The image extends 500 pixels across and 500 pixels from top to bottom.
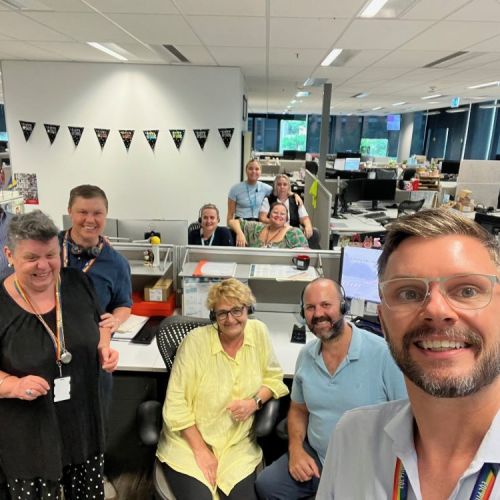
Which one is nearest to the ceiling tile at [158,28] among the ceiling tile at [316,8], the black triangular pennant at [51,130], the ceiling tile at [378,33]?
the ceiling tile at [316,8]

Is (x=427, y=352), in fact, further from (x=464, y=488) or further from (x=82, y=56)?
(x=82, y=56)

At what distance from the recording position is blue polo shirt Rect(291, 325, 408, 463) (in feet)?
5.42

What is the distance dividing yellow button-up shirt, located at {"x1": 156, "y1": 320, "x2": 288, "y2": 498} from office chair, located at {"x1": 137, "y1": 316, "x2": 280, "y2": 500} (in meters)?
0.04

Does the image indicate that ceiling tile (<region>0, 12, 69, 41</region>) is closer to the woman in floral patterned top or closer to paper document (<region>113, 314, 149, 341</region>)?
the woman in floral patterned top

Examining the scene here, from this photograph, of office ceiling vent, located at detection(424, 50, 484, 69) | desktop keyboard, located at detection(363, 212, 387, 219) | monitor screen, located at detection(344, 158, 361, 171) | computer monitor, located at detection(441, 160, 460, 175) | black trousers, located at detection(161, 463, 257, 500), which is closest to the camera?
black trousers, located at detection(161, 463, 257, 500)

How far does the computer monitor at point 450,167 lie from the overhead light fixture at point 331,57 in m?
5.23

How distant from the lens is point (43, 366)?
140cm

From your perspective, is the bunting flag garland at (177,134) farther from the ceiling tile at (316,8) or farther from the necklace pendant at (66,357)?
the necklace pendant at (66,357)

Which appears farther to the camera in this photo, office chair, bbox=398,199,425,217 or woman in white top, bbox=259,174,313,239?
office chair, bbox=398,199,425,217

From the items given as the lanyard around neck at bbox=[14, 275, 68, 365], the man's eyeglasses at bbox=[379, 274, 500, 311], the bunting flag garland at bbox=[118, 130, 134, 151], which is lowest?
the lanyard around neck at bbox=[14, 275, 68, 365]

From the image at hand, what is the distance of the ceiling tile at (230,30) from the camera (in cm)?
309

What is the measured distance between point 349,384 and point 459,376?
107 cm

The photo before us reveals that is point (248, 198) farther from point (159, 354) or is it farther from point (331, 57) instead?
point (159, 354)

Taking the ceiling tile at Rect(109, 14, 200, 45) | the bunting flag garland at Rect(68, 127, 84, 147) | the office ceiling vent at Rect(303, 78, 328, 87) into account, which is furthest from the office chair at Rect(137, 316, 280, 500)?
the office ceiling vent at Rect(303, 78, 328, 87)
